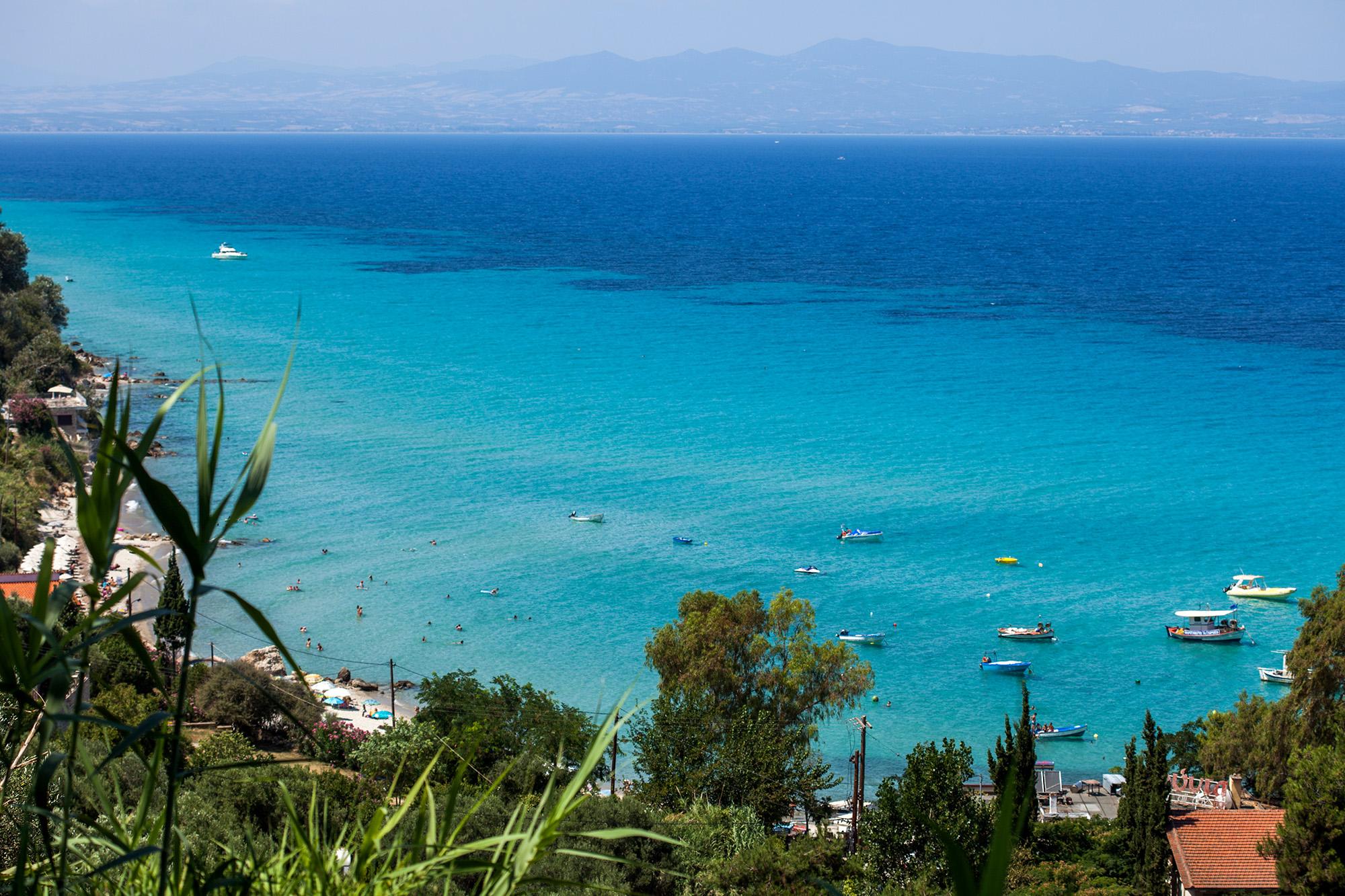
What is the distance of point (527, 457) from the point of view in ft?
152

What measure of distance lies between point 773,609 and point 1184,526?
71.0 feet

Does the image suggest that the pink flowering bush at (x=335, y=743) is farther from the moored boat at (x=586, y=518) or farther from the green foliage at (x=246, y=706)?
the moored boat at (x=586, y=518)

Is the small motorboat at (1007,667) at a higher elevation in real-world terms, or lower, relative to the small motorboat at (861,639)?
lower

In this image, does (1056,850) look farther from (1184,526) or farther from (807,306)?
(807,306)

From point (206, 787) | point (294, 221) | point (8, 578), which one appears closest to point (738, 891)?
point (206, 787)

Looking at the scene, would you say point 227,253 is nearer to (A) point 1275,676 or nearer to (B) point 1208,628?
(B) point 1208,628

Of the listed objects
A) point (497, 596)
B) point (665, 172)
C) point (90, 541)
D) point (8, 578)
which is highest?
point (665, 172)

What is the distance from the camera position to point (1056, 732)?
28031 mm

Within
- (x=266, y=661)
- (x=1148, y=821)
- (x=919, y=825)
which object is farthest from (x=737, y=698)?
(x=266, y=661)

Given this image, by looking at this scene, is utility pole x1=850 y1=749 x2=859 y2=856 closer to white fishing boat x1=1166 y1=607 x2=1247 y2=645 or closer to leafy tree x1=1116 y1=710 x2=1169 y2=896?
leafy tree x1=1116 y1=710 x2=1169 y2=896

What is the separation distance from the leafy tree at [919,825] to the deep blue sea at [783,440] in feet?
16.0

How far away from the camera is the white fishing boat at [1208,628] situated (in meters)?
32.7

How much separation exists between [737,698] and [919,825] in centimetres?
690

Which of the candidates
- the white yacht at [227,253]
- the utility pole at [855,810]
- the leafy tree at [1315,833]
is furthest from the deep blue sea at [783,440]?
the leafy tree at [1315,833]
